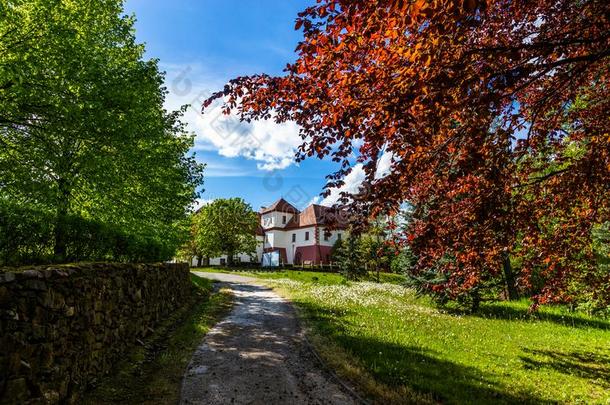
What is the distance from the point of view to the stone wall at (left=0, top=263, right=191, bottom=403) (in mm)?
4277

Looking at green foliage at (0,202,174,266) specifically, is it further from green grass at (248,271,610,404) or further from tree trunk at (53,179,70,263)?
Answer: green grass at (248,271,610,404)

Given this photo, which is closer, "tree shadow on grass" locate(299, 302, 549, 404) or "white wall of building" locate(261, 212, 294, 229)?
"tree shadow on grass" locate(299, 302, 549, 404)

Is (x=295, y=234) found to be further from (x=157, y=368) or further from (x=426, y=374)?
(x=426, y=374)

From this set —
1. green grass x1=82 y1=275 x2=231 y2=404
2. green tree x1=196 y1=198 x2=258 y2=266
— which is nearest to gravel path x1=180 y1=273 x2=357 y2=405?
green grass x1=82 y1=275 x2=231 y2=404

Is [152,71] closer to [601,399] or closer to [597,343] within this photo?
[601,399]

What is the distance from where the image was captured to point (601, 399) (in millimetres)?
6879

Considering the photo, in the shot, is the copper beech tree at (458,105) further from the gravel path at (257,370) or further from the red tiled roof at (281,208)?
the red tiled roof at (281,208)

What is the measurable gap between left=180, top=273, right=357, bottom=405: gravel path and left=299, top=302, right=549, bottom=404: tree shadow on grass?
1172 mm

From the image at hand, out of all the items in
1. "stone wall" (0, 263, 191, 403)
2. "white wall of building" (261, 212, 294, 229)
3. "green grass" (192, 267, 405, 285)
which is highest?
"white wall of building" (261, 212, 294, 229)

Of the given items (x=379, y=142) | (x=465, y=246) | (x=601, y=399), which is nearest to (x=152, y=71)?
(x=379, y=142)

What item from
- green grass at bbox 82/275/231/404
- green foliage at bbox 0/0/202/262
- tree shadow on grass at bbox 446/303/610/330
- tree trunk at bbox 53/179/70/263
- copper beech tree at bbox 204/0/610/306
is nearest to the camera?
copper beech tree at bbox 204/0/610/306

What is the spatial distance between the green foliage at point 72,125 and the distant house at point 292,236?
41.8m

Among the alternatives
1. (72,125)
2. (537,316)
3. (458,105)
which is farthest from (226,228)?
(458,105)

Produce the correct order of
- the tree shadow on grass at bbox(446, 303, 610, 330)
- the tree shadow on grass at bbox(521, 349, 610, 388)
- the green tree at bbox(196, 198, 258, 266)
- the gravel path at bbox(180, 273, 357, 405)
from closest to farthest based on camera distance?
the gravel path at bbox(180, 273, 357, 405)
the tree shadow on grass at bbox(521, 349, 610, 388)
the tree shadow on grass at bbox(446, 303, 610, 330)
the green tree at bbox(196, 198, 258, 266)
